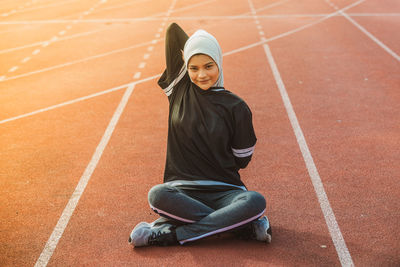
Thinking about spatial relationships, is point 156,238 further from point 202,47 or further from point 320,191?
point 320,191

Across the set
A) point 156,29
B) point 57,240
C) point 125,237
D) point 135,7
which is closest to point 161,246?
point 125,237

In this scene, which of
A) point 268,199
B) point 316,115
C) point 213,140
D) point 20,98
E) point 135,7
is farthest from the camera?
point 135,7

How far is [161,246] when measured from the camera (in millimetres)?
4039

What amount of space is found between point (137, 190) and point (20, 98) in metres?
4.26

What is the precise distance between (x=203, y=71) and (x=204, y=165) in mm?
770

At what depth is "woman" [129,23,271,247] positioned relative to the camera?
12.8 ft

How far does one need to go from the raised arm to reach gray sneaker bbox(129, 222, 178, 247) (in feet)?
3.90

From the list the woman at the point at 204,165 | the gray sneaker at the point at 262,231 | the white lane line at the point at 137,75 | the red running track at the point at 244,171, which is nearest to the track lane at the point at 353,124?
the red running track at the point at 244,171

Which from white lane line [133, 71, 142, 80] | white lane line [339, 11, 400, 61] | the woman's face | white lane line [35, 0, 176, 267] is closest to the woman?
the woman's face

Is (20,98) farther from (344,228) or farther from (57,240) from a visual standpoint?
(344,228)

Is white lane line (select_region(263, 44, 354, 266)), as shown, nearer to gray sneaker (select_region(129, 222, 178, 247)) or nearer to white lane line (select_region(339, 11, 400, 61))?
gray sneaker (select_region(129, 222, 178, 247))

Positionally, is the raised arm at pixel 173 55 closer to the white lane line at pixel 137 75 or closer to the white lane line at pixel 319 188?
the white lane line at pixel 319 188

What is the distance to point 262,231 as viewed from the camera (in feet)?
13.0

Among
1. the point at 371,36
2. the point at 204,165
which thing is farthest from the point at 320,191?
the point at 371,36
